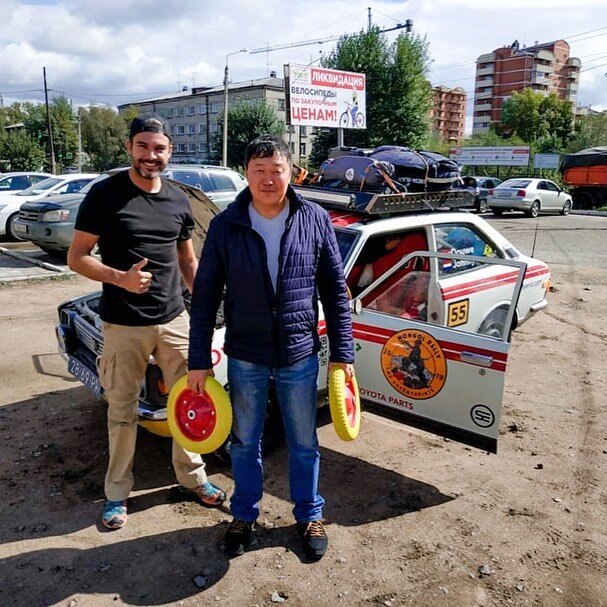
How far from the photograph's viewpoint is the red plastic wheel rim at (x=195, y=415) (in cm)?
262

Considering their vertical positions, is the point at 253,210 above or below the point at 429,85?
below

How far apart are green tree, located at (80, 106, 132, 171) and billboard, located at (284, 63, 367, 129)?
45123mm

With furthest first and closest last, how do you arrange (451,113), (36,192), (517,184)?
1. (451,113)
2. (517,184)
3. (36,192)

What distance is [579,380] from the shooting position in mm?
5266

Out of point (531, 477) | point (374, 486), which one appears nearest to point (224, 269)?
point (374, 486)

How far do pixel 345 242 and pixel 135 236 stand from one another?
1719 millimetres

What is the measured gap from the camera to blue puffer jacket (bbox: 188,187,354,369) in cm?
247

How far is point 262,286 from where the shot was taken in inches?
97.5

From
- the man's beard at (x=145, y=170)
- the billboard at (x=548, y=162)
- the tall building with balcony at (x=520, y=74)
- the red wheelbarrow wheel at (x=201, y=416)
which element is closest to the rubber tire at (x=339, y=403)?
the red wheelbarrow wheel at (x=201, y=416)

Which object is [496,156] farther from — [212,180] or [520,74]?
[520,74]

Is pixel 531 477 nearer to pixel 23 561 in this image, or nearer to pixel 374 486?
pixel 374 486

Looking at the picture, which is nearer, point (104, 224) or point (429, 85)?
point (104, 224)

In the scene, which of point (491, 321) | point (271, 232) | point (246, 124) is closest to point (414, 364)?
point (271, 232)

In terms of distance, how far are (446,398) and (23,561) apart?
7.78 ft
